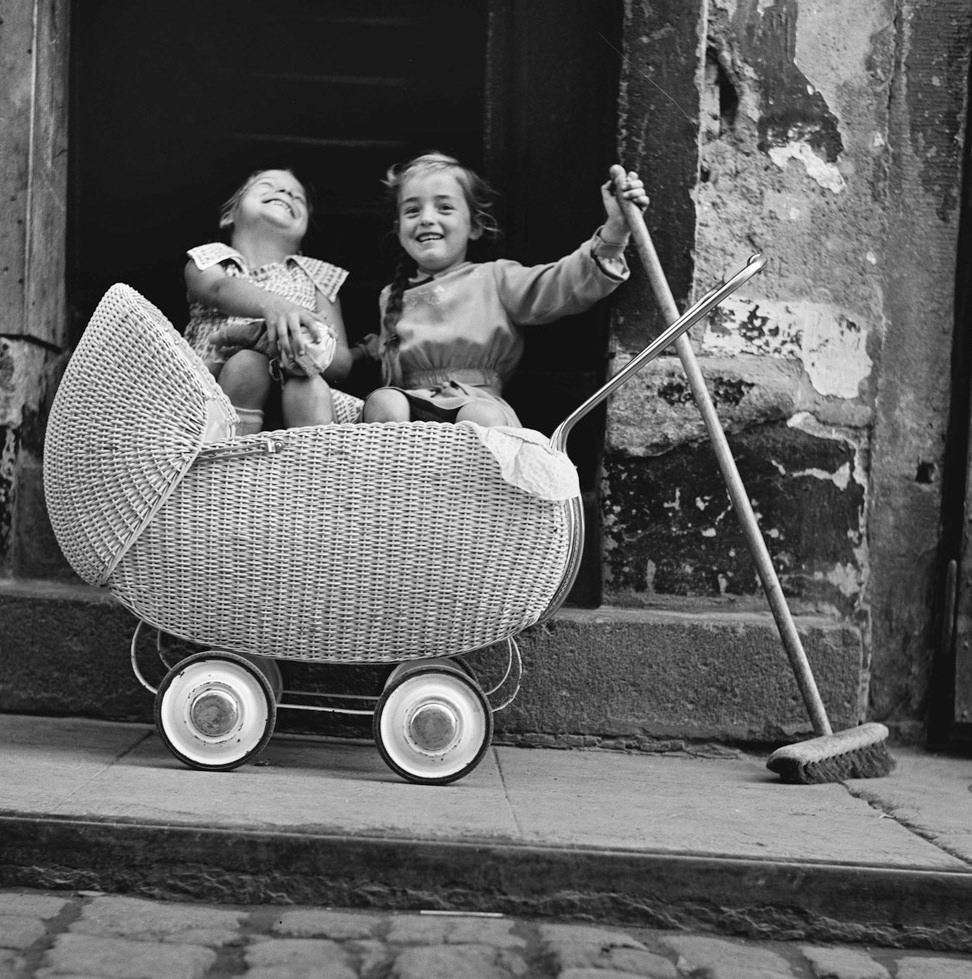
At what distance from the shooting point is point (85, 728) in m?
2.78

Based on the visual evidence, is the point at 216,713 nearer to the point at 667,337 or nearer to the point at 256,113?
the point at 667,337

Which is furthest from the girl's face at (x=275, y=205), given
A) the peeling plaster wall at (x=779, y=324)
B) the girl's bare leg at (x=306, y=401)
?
the peeling plaster wall at (x=779, y=324)

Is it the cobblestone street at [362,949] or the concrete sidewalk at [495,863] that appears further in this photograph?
the concrete sidewalk at [495,863]

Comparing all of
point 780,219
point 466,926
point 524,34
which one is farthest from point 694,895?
point 524,34

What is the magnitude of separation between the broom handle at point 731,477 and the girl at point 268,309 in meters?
0.67

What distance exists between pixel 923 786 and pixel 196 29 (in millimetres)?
2651

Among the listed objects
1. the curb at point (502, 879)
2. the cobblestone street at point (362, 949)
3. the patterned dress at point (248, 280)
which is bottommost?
the cobblestone street at point (362, 949)

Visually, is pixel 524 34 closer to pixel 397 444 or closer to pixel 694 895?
pixel 397 444

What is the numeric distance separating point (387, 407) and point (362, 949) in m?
1.18

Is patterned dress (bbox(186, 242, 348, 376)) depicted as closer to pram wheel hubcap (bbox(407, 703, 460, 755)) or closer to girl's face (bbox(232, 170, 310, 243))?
girl's face (bbox(232, 170, 310, 243))

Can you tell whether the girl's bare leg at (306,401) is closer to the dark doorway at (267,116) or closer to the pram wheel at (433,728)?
the pram wheel at (433,728)

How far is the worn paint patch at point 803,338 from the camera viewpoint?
297 cm

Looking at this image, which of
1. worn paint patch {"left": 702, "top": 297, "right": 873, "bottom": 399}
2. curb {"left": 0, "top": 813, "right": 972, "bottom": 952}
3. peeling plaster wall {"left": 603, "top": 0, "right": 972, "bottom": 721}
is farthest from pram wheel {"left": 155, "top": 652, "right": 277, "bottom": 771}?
worn paint patch {"left": 702, "top": 297, "right": 873, "bottom": 399}

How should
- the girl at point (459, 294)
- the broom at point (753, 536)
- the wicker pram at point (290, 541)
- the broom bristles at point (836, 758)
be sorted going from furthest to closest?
1. the girl at point (459, 294)
2. the broom at point (753, 536)
3. the broom bristles at point (836, 758)
4. the wicker pram at point (290, 541)
